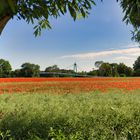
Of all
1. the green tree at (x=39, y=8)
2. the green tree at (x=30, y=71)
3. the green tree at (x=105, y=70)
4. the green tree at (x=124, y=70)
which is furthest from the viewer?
the green tree at (x=124, y=70)

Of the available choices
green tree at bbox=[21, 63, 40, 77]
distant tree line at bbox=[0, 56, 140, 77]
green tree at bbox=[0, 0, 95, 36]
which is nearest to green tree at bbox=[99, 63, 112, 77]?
distant tree line at bbox=[0, 56, 140, 77]

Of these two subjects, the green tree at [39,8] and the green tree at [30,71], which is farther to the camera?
the green tree at [30,71]

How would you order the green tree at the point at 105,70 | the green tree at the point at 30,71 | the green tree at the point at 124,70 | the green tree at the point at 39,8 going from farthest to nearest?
the green tree at the point at 124,70
the green tree at the point at 105,70
the green tree at the point at 30,71
the green tree at the point at 39,8

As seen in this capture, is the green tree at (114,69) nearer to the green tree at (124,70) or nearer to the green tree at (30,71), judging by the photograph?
the green tree at (124,70)

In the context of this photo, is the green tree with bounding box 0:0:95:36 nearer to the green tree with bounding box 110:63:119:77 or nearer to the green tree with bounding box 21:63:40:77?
the green tree with bounding box 21:63:40:77

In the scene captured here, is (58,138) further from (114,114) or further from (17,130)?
(114,114)

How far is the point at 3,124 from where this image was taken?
289 inches

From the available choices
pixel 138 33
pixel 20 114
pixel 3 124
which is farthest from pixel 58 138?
pixel 138 33

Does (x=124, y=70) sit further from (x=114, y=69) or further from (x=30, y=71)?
(x=30, y=71)

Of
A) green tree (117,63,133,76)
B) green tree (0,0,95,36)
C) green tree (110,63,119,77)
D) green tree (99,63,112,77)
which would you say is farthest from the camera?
green tree (117,63,133,76)

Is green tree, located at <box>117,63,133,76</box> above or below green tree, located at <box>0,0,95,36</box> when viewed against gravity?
above

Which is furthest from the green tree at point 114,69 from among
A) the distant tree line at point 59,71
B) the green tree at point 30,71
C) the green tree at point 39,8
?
the green tree at point 39,8

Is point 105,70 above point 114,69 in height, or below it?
below

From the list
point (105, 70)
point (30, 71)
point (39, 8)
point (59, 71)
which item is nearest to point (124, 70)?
point (105, 70)
